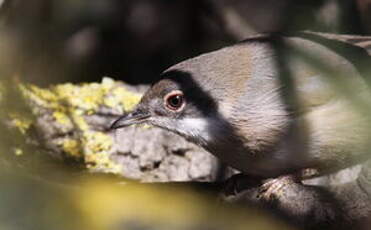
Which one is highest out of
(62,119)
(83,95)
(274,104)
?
(83,95)

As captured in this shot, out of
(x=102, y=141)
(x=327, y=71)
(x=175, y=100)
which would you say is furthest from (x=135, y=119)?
(x=327, y=71)

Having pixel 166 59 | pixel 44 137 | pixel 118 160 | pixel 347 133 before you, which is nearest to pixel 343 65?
pixel 347 133

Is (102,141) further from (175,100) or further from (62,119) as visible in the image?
(175,100)

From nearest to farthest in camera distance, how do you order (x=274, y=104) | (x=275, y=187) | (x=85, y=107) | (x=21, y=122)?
(x=275, y=187) → (x=274, y=104) → (x=21, y=122) → (x=85, y=107)

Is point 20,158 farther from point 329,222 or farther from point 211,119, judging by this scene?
point 329,222

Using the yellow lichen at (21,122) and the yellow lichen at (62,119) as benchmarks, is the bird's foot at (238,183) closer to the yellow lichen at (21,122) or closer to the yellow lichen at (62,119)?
the yellow lichen at (62,119)

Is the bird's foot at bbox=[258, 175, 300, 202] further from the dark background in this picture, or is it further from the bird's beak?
the dark background

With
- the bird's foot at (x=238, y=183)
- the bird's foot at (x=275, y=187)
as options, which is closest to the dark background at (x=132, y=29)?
the bird's foot at (x=238, y=183)
